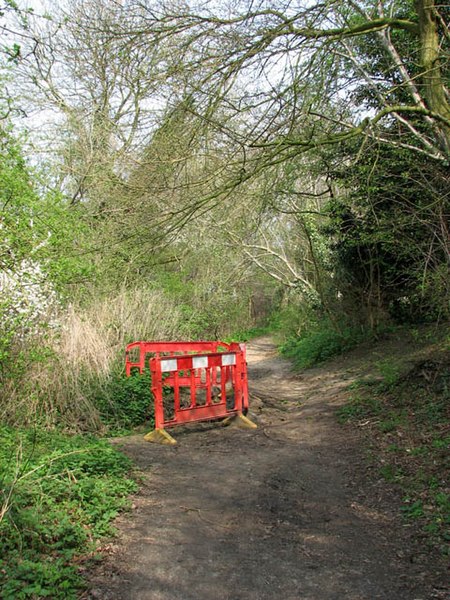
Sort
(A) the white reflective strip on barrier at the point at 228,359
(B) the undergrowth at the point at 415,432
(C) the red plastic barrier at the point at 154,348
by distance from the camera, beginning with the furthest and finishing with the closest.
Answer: (C) the red plastic barrier at the point at 154,348 → (A) the white reflective strip on barrier at the point at 228,359 → (B) the undergrowth at the point at 415,432

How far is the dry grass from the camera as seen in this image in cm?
695

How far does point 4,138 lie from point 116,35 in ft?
10.4

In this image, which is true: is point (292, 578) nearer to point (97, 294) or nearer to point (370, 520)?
point (370, 520)

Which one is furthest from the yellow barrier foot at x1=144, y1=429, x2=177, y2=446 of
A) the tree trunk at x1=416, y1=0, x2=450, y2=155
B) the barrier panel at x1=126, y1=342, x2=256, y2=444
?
Result: the tree trunk at x1=416, y1=0, x2=450, y2=155

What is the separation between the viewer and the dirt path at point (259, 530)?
3209mm

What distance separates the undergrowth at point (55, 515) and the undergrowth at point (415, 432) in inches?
103

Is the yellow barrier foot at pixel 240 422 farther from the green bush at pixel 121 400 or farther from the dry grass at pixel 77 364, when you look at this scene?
the dry grass at pixel 77 364

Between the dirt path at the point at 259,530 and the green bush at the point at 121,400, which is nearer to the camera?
the dirt path at the point at 259,530

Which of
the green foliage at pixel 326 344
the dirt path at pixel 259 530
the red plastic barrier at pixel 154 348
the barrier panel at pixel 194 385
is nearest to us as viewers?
the dirt path at pixel 259 530

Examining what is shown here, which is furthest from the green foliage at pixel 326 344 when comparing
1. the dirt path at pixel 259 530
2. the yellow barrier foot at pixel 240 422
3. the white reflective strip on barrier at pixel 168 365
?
the white reflective strip on barrier at pixel 168 365

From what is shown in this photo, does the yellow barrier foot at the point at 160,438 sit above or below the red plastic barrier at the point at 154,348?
below

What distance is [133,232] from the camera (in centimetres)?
692

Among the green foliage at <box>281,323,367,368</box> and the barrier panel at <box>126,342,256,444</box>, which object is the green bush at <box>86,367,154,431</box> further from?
the green foliage at <box>281,323,367,368</box>

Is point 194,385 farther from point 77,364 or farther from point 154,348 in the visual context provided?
point 77,364
